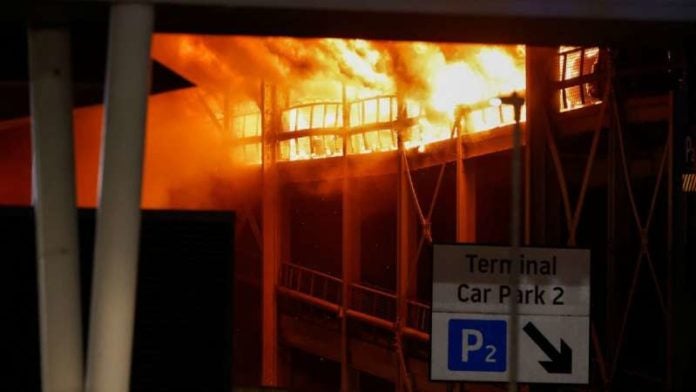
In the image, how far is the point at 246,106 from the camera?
1273 inches

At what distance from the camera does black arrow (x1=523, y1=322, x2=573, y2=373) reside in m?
12.0

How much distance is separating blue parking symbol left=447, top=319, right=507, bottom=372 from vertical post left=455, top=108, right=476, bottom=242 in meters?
12.1

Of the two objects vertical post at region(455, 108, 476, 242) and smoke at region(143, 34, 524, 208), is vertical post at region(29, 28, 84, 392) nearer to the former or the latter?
smoke at region(143, 34, 524, 208)

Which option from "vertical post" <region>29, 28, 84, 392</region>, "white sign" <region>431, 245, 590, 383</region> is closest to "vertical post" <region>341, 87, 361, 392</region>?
"vertical post" <region>29, 28, 84, 392</region>

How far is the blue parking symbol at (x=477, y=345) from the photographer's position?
12.0m

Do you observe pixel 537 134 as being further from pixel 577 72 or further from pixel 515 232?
pixel 515 232

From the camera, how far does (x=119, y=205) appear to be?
12.5 metres

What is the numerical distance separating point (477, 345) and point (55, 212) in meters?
4.91

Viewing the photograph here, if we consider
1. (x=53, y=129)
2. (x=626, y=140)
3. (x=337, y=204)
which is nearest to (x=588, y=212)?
(x=626, y=140)

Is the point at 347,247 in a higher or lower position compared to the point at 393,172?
lower

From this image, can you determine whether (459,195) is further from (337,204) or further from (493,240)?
(337,204)

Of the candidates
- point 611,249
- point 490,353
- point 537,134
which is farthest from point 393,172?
point 490,353

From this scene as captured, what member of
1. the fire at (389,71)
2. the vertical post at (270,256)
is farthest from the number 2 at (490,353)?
the vertical post at (270,256)

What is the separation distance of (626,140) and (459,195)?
16.3ft
